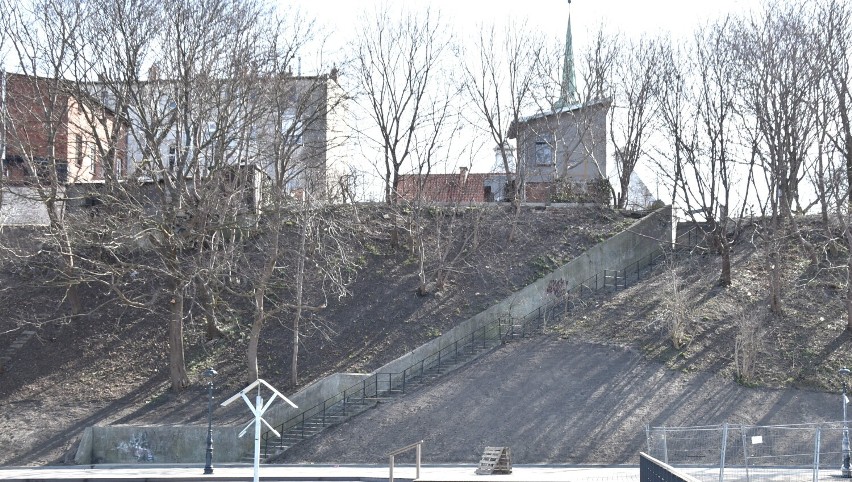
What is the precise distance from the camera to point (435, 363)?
33344mm

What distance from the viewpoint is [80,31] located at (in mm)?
30609

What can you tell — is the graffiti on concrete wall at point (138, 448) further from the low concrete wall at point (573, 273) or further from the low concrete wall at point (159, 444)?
the low concrete wall at point (573, 273)

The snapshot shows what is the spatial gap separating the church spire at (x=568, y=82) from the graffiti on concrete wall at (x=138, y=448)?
2670cm

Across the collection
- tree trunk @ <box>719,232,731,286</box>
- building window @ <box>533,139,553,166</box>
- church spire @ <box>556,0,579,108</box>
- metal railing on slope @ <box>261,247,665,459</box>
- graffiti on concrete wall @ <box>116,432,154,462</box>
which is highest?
church spire @ <box>556,0,579,108</box>

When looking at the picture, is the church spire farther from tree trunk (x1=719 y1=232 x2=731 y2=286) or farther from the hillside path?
the hillside path

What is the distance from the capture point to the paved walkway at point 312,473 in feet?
75.7

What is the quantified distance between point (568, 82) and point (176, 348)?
964 inches

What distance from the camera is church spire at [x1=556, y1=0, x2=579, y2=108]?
149 ft

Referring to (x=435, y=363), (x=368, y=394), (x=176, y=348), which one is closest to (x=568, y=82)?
(x=435, y=363)

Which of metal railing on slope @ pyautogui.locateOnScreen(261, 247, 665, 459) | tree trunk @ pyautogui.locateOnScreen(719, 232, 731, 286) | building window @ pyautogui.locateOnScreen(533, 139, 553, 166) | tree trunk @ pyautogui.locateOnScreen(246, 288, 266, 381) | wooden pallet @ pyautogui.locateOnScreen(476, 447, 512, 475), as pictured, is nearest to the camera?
wooden pallet @ pyautogui.locateOnScreen(476, 447, 512, 475)

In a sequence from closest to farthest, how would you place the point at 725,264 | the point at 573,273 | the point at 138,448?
1. the point at 138,448
2. the point at 725,264
3. the point at 573,273

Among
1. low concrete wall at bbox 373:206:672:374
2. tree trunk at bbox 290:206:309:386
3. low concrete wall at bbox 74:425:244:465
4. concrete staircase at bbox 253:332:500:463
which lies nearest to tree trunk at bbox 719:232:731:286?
low concrete wall at bbox 373:206:672:374

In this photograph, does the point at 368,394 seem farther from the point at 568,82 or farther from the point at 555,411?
the point at 568,82

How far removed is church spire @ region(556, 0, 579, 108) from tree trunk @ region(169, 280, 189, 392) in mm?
22759
